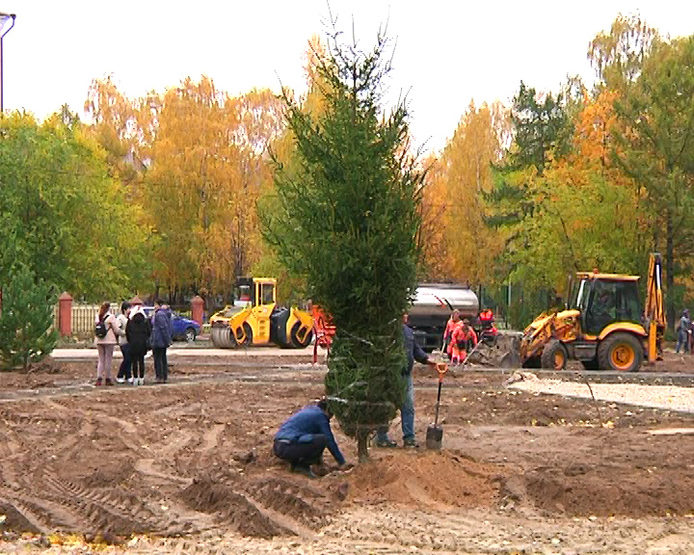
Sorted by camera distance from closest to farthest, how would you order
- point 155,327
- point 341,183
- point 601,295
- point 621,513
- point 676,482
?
point 621,513
point 676,482
point 341,183
point 155,327
point 601,295

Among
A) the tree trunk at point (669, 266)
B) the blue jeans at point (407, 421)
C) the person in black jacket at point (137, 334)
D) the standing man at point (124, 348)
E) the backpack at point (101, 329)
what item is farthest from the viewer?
the tree trunk at point (669, 266)

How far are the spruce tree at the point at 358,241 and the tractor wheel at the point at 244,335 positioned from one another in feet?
93.0

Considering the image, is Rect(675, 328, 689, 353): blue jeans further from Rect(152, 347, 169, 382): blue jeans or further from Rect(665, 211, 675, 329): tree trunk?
Rect(152, 347, 169, 382): blue jeans

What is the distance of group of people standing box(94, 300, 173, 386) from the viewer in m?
22.7

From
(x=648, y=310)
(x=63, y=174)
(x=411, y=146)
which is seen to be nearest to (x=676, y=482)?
(x=411, y=146)

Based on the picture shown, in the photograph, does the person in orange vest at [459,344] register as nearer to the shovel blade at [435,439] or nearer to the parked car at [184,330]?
the shovel blade at [435,439]

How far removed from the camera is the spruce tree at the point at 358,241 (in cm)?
1215

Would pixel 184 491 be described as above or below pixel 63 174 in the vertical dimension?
below

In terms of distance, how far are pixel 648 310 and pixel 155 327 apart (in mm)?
14707

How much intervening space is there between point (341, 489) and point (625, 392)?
13.7 meters

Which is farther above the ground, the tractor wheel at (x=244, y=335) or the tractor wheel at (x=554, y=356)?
the tractor wheel at (x=244, y=335)

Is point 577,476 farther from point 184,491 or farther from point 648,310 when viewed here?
point 648,310

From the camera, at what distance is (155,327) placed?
23.4 m

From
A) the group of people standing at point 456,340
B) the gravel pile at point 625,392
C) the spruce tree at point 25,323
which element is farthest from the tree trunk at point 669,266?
the spruce tree at point 25,323
